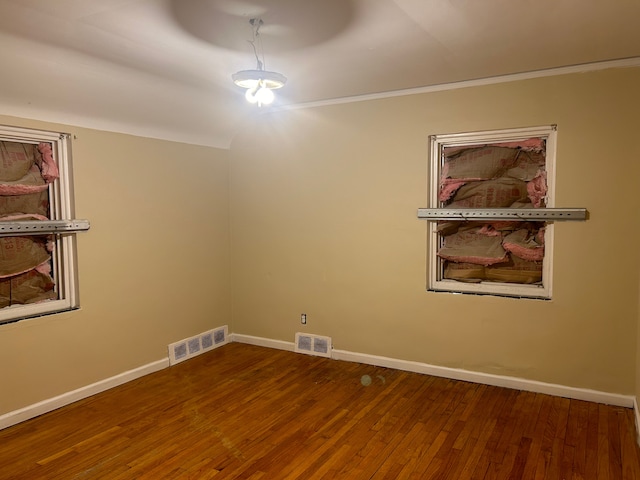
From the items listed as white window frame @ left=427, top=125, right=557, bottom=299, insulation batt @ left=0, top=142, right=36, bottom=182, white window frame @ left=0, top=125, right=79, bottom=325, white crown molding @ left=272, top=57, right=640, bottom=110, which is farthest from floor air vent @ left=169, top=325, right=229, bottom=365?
white crown molding @ left=272, top=57, right=640, bottom=110

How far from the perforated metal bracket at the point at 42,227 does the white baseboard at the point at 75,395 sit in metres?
1.18

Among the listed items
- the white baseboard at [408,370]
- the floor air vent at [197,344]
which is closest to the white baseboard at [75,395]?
the white baseboard at [408,370]

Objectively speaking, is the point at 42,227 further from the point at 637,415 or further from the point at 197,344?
the point at 637,415

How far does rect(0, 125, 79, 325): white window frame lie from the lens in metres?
3.33

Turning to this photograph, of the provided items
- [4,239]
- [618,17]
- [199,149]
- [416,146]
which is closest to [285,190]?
[199,149]

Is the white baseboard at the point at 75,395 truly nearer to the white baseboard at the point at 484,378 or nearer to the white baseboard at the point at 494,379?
the white baseboard at the point at 484,378

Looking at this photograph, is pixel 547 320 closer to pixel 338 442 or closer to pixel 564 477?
pixel 564 477

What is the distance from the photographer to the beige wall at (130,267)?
10.7ft

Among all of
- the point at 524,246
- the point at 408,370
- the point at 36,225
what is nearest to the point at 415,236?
the point at 524,246

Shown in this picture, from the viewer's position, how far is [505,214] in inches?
137

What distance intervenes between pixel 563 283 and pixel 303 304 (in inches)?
88.2

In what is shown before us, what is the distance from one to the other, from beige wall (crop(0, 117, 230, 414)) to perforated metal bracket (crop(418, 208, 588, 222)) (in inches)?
84.0

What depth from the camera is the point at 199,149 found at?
447cm

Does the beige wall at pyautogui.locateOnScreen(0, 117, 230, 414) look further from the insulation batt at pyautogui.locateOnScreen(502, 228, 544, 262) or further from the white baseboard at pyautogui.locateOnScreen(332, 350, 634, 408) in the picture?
the insulation batt at pyautogui.locateOnScreen(502, 228, 544, 262)
